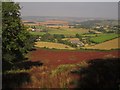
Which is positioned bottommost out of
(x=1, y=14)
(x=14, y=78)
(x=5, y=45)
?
(x=14, y=78)

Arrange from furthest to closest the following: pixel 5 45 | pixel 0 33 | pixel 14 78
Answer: pixel 5 45
pixel 0 33
pixel 14 78

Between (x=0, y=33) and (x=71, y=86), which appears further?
(x=0, y=33)

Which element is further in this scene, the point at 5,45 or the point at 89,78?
the point at 5,45

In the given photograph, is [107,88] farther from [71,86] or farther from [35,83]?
[35,83]

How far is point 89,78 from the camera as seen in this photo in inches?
670

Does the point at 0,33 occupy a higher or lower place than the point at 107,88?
higher

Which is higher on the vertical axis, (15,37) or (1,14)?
(1,14)

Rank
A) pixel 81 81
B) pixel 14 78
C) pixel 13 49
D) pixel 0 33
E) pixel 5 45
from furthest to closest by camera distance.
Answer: pixel 13 49, pixel 5 45, pixel 0 33, pixel 14 78, pixel 81 81

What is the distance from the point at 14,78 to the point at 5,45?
255 inches

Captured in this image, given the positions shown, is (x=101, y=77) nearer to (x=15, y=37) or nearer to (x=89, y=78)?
(x=89, y=78)

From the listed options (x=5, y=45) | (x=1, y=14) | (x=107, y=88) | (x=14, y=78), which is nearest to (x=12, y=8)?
(x=1, y=14)

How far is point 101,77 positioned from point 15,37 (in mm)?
11670

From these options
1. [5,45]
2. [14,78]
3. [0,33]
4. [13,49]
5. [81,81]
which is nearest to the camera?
[81,81]

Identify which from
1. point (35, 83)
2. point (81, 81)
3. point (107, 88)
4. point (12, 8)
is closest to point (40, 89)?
point (35, 83)
